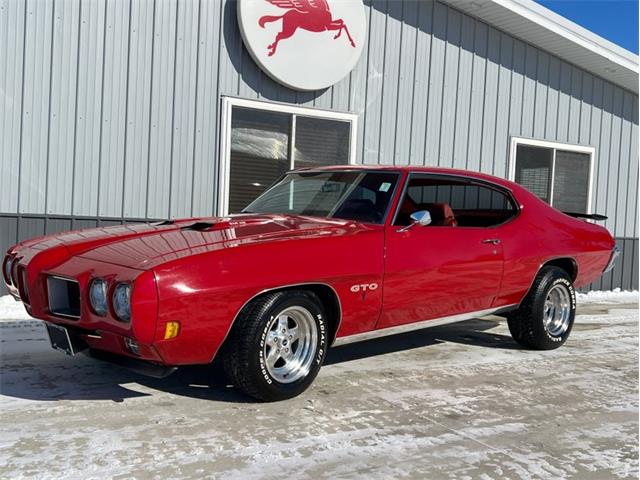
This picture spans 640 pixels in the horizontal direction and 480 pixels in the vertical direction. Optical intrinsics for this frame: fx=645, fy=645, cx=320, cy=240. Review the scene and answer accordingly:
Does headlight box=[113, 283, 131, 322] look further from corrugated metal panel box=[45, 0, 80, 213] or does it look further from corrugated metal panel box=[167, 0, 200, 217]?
corrugated metal panel box=[167, 0, 200, 217]

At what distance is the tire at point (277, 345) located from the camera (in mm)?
3850

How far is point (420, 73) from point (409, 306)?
6.07 metres

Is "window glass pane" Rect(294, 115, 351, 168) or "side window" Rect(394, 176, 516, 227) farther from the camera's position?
"window glass pane" Rect(294, 115, 351, 168)

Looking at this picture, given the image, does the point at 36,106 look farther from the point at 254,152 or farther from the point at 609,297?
the point at 609,297

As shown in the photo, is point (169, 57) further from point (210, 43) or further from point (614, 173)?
point (614, 173)

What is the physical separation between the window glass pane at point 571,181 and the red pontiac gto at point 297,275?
5.85m

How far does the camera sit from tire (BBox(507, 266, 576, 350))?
5.86 m

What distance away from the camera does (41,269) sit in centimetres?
397

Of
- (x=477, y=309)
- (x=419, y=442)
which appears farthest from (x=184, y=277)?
(x=477, y=309)

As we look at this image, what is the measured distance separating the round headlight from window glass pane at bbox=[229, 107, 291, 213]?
4848mm

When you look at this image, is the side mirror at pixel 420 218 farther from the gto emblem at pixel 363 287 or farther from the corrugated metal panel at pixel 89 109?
the corrugated metal panel at pixel 89 109

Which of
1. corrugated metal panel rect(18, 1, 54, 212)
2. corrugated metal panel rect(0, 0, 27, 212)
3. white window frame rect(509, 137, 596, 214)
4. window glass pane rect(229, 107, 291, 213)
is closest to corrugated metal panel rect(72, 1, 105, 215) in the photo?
corrugated metal panel rect(18, 1, 54, 212)

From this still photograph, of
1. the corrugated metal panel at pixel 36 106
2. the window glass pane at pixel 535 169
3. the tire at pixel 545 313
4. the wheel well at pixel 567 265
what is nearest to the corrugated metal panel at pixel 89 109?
the corrugated metal panel at pixel 36 106

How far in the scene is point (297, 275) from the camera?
3984 millimetres
